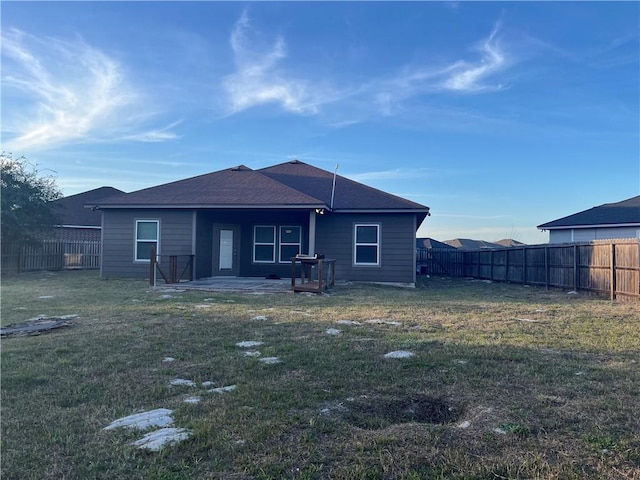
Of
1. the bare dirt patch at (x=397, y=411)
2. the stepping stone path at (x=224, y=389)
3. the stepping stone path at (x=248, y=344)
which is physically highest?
the stepping stone path at (x=248, y=344)

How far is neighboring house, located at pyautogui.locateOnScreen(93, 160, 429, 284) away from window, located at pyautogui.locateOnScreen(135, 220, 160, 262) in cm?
3

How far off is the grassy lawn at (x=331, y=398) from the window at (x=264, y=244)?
903 centimetres

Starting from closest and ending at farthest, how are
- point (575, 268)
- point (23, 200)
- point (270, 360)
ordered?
point (270, 360)
point (575, 268)
point (23, 200)

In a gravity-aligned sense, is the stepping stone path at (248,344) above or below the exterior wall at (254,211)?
below

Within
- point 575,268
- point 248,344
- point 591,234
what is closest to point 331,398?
point 248,344

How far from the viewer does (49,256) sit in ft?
65.6

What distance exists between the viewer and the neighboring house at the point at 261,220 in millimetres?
14543

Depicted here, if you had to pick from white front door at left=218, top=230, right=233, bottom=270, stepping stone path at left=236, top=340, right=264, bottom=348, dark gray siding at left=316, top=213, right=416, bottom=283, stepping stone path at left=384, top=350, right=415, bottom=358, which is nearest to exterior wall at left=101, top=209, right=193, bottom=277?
white front door at left=218, top=230, right=233, bottom=270

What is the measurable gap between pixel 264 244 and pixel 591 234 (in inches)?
635

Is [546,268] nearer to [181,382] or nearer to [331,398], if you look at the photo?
[331,398]

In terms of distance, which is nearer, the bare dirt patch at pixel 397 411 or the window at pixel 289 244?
the bare dirt patch at pixel 397 411

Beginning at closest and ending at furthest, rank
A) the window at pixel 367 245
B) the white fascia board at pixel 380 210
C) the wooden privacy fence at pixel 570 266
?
the wooden privacy fence at pixel 570 266 → the white fascia board at pixel 380 210 → the window at pixel 367 245

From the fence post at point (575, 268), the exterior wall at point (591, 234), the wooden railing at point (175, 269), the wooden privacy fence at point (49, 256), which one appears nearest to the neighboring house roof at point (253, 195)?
the wooden railing at point (175, 269)

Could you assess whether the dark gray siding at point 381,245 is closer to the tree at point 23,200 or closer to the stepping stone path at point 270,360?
the stepping stone path at point 270,360
